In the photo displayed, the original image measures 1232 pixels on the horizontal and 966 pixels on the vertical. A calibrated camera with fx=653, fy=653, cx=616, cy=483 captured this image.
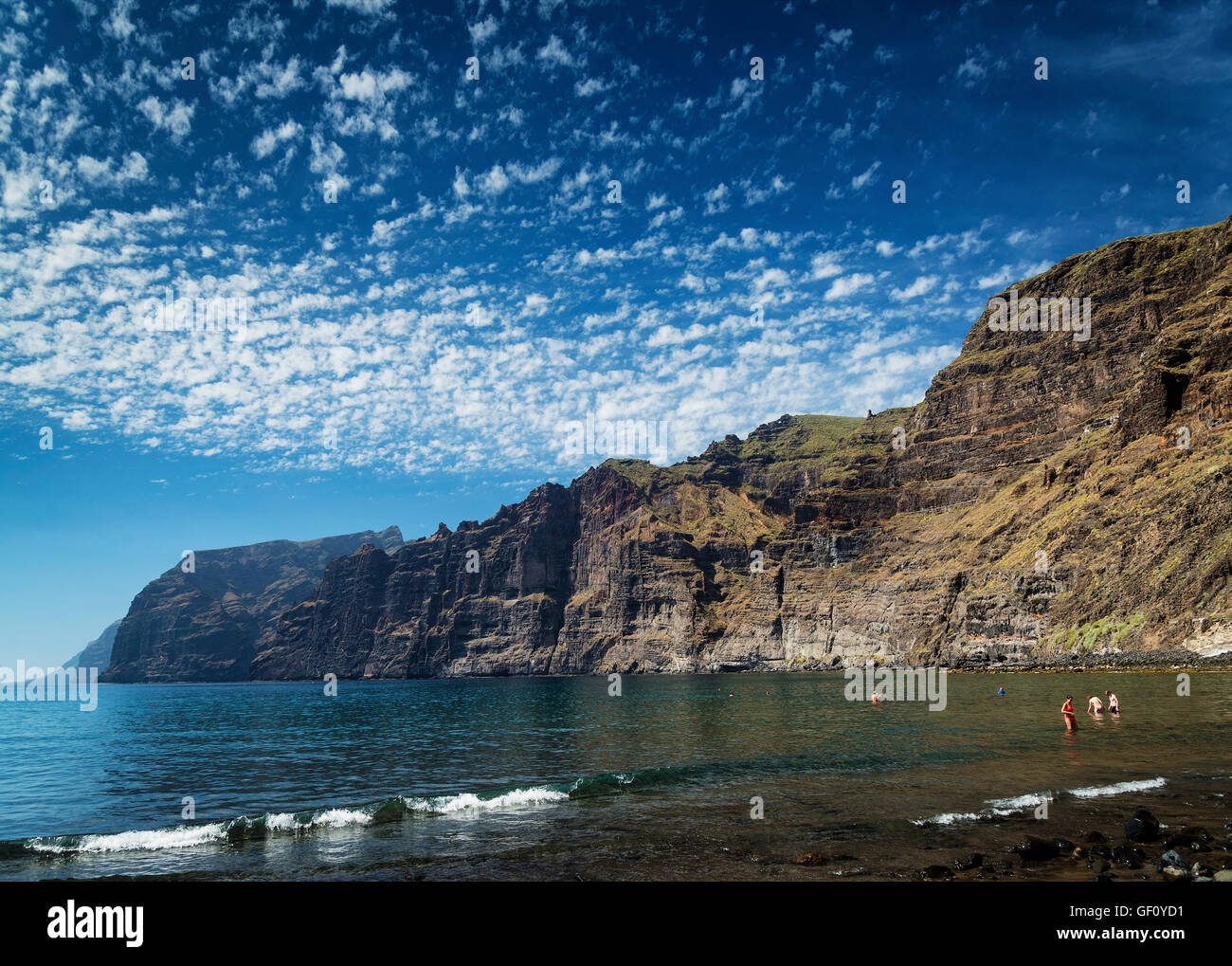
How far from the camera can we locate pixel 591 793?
2728cm

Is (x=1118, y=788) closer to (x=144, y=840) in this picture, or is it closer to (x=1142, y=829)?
(x=1142, y=829)

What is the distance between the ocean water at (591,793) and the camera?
1827cm

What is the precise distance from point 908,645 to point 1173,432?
83881mm

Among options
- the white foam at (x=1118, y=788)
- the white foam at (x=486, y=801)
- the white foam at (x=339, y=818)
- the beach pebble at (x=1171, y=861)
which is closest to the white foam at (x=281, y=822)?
the white foam at (x=339, y=818)

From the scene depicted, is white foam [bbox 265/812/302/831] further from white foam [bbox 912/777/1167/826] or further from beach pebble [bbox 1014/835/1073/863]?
beach pebble [bbox 1014/835/1073/863]

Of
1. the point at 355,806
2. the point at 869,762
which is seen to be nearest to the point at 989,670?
the point at 869,762

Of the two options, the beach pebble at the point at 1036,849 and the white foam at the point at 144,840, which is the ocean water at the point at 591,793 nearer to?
the white foam at the point at 144,840

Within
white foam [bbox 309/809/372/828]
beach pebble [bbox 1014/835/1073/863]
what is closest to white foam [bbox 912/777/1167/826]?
beach pebble [bbox 1014/835/1073/863]

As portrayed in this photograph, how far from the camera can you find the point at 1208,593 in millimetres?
92812

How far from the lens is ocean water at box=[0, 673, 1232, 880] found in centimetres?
1827

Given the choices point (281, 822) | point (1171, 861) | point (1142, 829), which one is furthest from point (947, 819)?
point (281, 822)

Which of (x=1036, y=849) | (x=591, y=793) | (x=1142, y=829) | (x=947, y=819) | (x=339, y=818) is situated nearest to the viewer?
(x=1036, y=849)
